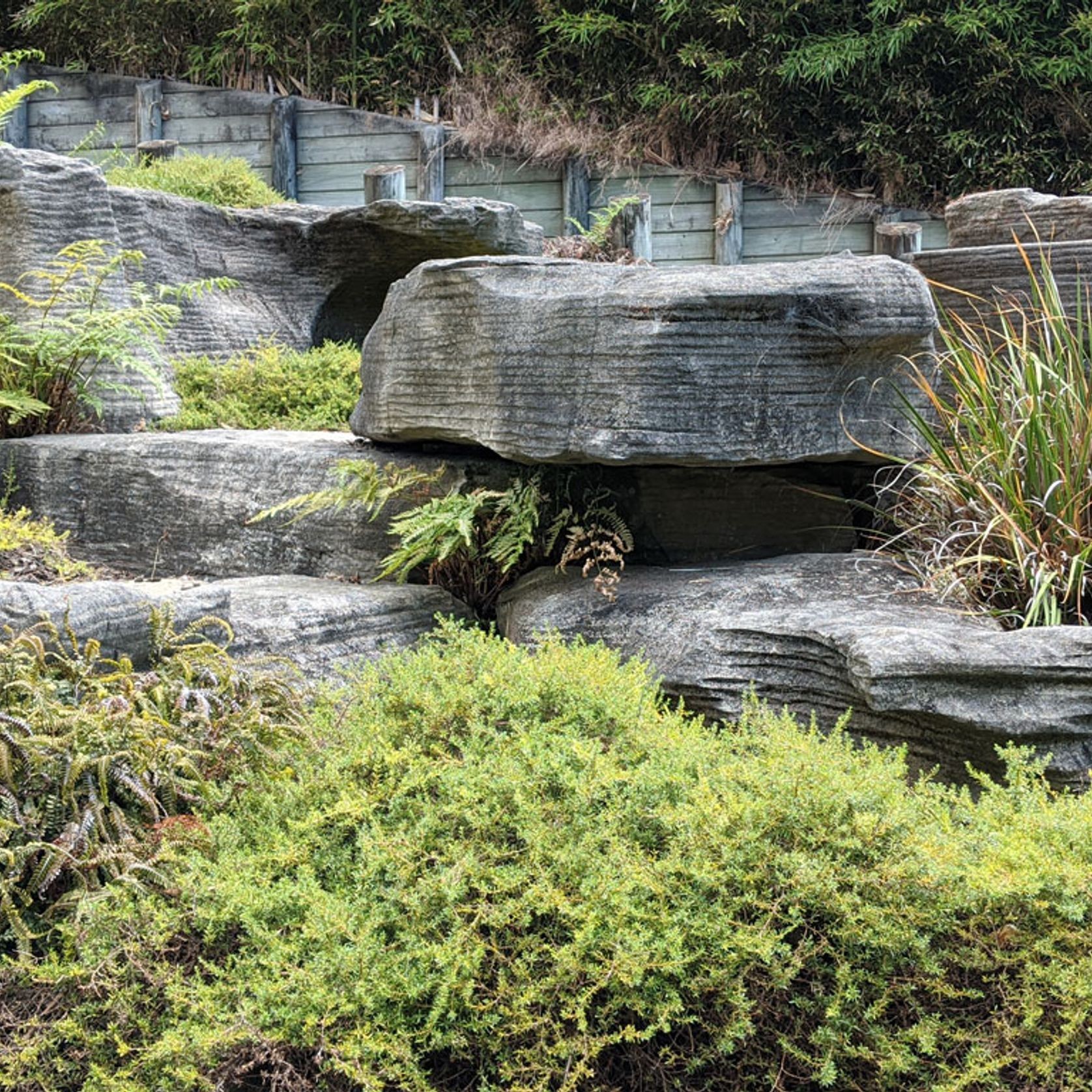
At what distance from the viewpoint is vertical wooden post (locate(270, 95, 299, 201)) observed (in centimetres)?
1329

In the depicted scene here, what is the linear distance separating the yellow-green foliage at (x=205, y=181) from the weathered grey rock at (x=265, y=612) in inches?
176

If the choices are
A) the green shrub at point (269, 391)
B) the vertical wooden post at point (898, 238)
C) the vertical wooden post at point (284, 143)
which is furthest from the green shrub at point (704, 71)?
the green shrub at point (269, 391)

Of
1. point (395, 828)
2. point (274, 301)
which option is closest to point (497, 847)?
point (395, 828)

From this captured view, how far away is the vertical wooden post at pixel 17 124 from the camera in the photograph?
14.1m

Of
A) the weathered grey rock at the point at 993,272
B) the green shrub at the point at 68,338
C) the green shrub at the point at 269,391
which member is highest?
the weathered grey rock at the point at 993,272

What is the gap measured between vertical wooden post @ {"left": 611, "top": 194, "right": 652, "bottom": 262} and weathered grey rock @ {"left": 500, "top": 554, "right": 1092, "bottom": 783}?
23.1 ft

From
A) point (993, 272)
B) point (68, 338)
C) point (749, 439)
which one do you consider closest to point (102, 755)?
point (749, 439)

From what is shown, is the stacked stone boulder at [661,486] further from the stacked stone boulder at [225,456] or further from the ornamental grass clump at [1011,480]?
the ornamental grass clump at [1011,480]

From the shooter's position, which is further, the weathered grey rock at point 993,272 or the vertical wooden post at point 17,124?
the vertical wooden post at point 17,124

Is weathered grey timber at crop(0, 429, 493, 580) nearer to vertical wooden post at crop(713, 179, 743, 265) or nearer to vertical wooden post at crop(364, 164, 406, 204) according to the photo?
vertical wooden post at crop(364, 164, 406, 204)

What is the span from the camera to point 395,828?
8.33 feet

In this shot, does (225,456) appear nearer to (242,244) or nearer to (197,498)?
(197,498)

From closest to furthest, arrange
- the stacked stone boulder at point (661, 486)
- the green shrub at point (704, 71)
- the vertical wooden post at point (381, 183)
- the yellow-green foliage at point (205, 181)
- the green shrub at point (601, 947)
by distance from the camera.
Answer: the green shrub at point (601, 947) < the stacked stone boulder at point (661, 486) < the yellow-green foliage at point (205, 181) < the vertical wooden post at point (381, 183) < the green shrub at point (704, 71)

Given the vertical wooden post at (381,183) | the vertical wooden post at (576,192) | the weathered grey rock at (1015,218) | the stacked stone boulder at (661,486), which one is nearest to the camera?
the stacked stone boulder at (661,486)
